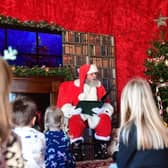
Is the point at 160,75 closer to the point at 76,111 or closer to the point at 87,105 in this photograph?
the point at 87,105

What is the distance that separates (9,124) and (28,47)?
5799mm

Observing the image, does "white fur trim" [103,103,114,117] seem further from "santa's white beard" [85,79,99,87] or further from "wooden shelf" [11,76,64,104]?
"wooden shelf" [11,76,64,104]

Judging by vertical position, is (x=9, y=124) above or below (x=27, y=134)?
above

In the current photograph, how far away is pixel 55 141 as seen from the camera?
3.51m

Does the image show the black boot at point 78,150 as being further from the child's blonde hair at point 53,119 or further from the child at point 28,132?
the child at point 28,132

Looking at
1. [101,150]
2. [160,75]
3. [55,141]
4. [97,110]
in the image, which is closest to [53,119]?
[55,141]

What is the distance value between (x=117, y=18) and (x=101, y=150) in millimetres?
2666

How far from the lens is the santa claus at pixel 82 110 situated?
6.35m

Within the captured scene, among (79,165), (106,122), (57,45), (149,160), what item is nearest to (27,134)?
(149,160)

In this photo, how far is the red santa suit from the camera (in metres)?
6.34

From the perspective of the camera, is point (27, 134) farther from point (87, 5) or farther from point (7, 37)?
point (87, 5)

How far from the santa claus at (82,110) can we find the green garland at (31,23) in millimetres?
1017

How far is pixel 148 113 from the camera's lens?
2289 millimetres

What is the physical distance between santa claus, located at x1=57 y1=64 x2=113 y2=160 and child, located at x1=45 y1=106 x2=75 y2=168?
2.73 m
